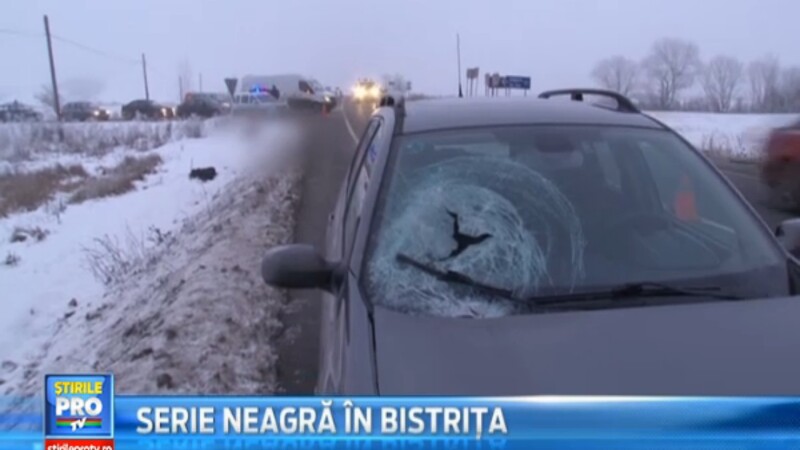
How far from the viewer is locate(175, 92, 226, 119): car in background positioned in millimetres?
44812

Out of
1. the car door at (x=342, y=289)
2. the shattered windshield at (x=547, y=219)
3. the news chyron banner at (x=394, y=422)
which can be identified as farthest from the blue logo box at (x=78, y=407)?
the shattered windshield at (x=547, y=219)

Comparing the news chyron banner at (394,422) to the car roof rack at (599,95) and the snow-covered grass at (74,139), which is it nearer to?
the car roof rack at (599,95)

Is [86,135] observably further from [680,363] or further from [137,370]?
[680,363]

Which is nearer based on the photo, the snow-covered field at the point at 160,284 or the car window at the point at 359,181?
the car window at the point at 359,181

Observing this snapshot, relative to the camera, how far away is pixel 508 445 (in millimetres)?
1826

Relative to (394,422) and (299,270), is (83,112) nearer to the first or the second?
(299,270)

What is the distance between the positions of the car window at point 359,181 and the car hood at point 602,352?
2.61 ft

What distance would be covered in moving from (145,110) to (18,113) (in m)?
16.9

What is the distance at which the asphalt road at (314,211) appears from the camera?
16.4 feet

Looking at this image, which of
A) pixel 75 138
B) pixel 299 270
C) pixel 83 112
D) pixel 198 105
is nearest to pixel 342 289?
pixel 299 270

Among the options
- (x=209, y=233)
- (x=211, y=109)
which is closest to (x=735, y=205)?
(x=209, y=233)

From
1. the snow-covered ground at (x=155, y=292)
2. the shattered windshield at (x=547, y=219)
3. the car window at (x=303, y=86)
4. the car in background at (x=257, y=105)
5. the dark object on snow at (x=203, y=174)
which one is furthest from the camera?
the car window at (x=303, y=86)

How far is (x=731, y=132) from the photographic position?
69.5 feet

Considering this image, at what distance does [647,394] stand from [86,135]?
99.1 feet
